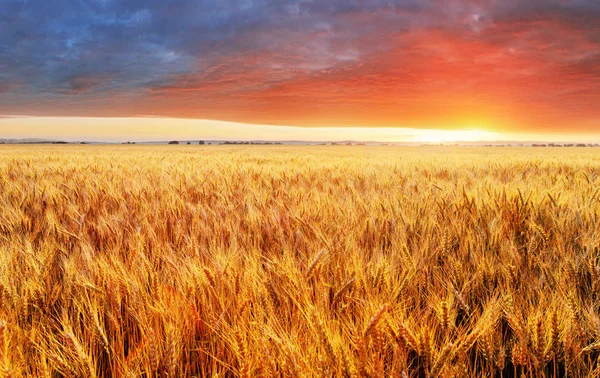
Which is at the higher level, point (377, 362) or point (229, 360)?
point (377, 362)

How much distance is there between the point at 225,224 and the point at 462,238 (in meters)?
1.40

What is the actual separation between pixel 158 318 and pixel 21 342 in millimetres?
371

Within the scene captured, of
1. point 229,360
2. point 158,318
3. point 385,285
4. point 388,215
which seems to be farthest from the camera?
point 388,215

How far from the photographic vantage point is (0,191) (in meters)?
3.93

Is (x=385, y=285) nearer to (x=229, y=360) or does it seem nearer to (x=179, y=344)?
(x=229, y=360)

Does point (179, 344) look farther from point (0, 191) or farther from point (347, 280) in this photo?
point (0, 191)

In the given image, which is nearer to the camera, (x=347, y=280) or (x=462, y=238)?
(x=347, y=280)

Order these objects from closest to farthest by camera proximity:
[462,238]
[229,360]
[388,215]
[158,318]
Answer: [229,360] → [158,318] → [462,238] → [388,215]

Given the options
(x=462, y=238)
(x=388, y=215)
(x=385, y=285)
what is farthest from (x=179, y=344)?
(x=388, y=215)

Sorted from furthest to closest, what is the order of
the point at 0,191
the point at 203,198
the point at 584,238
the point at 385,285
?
the point at 0,191
the point at 203,198
the point at 584,238
the point at 385,285

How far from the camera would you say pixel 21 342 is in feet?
3.40

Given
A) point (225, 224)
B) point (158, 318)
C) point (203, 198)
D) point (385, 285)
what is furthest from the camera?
point (203, 198)

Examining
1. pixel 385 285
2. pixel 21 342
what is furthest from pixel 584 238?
pixel 21 342

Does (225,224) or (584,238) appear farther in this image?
(225,224)
